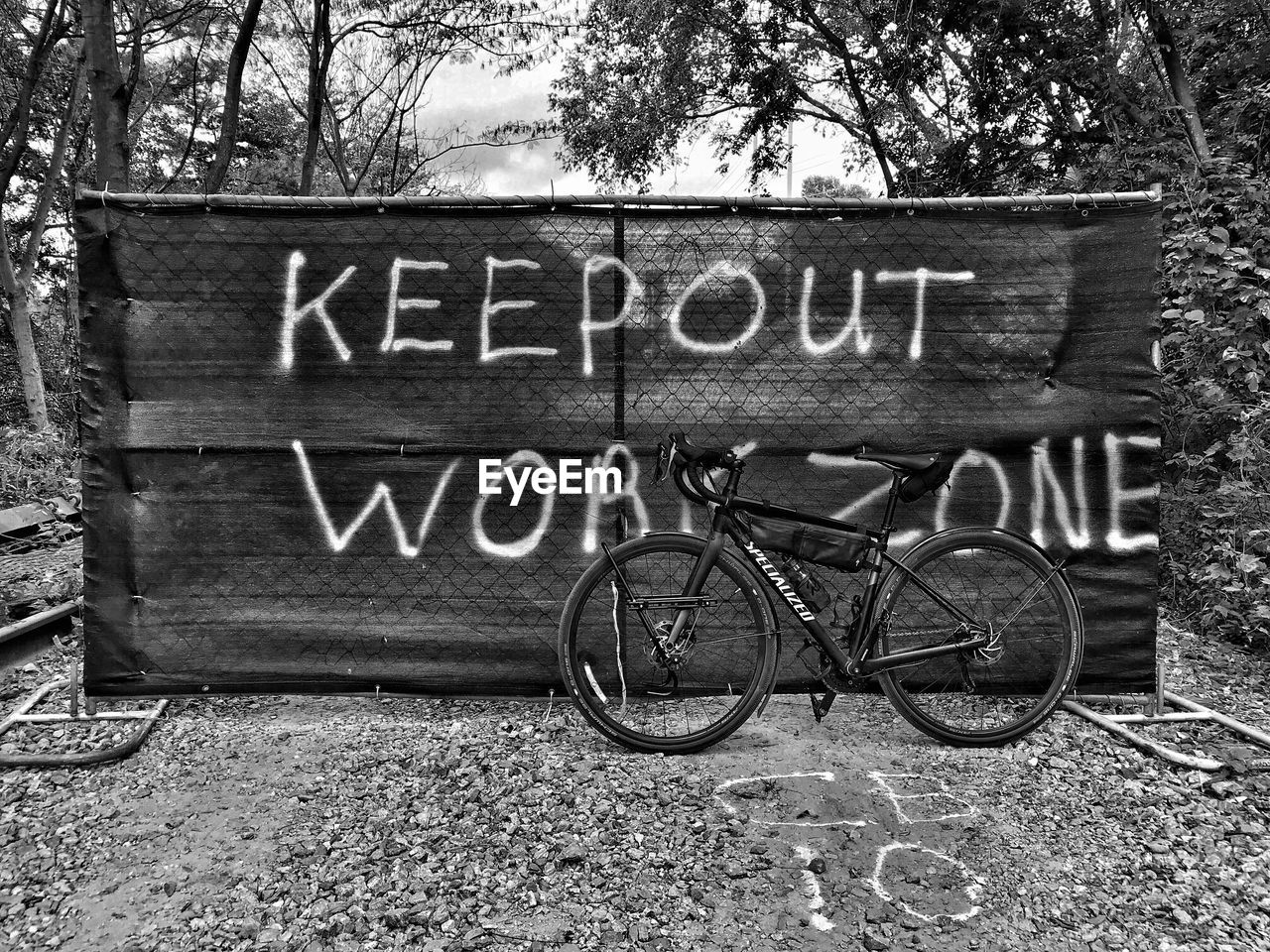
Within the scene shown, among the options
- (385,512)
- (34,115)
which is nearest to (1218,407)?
(385,512)

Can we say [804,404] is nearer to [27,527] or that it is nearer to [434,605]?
[434,605]

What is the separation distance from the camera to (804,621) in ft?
10.8

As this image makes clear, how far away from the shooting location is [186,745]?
3.46m

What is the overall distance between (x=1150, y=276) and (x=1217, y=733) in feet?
6.78

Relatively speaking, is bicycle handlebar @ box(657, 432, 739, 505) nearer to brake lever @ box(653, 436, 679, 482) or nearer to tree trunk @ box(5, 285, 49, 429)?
brake lever @ box(653, 436, 679, 482)

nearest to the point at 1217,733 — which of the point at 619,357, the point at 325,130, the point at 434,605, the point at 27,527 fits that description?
the point at 619,357

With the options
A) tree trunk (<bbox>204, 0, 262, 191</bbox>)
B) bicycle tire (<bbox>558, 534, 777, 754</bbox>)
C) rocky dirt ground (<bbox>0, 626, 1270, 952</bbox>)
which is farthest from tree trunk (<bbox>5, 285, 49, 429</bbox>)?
bicycle tire (<bbox>558, 534, 777, 754</bbox>)

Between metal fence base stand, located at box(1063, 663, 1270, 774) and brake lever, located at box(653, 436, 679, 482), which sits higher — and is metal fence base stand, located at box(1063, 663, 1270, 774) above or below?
below

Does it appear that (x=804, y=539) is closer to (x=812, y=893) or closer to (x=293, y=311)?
(x=812, y=893)

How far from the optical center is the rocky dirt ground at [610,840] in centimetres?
240

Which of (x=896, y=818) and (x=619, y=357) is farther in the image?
(x=619, y=357)

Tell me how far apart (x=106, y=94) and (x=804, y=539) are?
22.4ft

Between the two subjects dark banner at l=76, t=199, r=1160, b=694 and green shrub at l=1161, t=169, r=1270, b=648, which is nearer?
dark banner at l=76, t=199, r=1160, b=694

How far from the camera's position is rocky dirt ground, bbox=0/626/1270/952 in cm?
240
